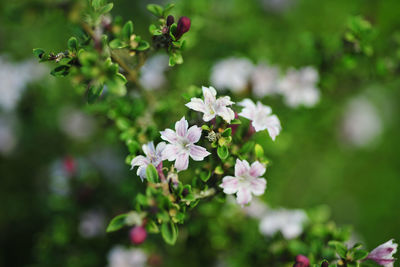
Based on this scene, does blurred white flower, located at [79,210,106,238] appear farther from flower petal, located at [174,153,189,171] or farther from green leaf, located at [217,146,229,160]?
green leaf, located at [217,146,229,160]

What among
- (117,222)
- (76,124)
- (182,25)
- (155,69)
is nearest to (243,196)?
(117,222)

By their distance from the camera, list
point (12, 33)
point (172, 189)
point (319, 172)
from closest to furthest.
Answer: point (172, 189) < point (12, 33) < point (319, 172)

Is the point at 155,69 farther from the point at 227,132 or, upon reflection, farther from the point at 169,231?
the point at 169,231

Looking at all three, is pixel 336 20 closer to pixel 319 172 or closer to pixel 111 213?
pixel 319 172

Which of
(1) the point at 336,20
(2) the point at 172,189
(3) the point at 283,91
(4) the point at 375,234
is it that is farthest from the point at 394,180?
(2) the point at 172,189

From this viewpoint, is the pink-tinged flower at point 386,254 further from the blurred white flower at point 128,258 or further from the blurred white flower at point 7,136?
the blurred white flower at point 7,136

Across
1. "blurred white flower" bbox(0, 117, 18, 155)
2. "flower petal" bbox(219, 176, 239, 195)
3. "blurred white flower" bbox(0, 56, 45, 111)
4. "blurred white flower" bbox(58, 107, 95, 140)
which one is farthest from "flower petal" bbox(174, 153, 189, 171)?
"blurred white flower" bbox(0, 117, 18, 155)
